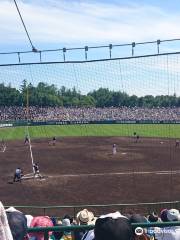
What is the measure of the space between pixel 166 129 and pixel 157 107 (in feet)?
47.9

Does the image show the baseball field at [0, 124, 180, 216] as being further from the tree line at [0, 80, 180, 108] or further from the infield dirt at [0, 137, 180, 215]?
the tree line at [0, 80, 180, 108]

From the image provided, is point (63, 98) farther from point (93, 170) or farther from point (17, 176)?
point (17, 176)

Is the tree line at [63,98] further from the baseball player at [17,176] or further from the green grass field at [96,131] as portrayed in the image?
the green grass field at [96,131]

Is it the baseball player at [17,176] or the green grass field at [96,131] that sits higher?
the green grass field at [96,131]

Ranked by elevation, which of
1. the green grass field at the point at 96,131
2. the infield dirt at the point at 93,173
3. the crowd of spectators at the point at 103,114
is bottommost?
the infield dirt at the point at 93,173

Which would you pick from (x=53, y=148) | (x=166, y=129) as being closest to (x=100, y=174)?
(x=53, y=148)

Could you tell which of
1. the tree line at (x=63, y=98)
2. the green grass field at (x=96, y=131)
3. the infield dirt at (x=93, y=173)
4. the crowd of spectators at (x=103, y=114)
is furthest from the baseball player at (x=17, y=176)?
the green grass field at (x=96, y=131)

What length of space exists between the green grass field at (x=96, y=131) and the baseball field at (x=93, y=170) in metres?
1.67

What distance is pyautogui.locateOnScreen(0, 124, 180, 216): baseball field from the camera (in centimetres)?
2262

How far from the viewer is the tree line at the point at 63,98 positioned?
3372 cm

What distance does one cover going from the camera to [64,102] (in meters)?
44.8

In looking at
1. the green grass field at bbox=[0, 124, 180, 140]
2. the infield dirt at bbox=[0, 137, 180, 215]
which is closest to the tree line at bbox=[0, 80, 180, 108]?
the infield dirt at bbox=[0, 137, 180, 215]

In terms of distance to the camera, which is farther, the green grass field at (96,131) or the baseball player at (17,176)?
the green grass field at (96,131)

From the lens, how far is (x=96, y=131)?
5891 cm
